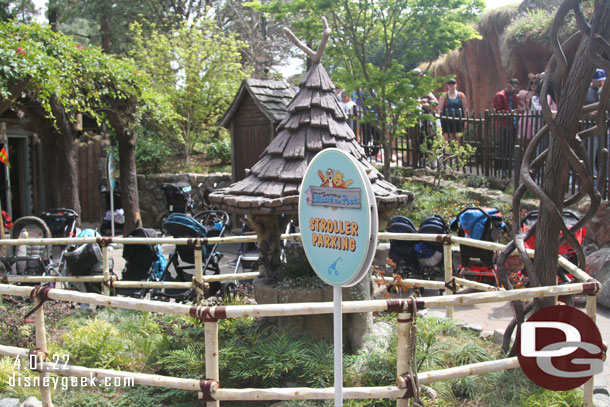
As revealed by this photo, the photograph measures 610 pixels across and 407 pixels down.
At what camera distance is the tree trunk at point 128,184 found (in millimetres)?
13086

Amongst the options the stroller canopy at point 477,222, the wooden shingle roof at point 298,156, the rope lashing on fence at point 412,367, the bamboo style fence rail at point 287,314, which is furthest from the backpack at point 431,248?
the rope lashing on fence at point 412,367

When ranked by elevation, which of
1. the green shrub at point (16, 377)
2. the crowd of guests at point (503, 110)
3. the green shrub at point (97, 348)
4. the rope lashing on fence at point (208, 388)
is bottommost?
the green shrub at point (16, 377)

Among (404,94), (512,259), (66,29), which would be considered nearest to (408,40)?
(404,94)

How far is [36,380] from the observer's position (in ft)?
13.9

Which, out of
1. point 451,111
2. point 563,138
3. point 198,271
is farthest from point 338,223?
point 451,111

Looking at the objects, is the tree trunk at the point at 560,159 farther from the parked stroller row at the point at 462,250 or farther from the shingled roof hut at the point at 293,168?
the parked stroller row at the point at 462,250

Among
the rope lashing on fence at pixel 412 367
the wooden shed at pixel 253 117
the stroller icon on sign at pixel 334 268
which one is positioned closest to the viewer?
the stroller icon on sign at pixel 334 268

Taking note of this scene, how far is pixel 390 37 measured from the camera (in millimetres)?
11859

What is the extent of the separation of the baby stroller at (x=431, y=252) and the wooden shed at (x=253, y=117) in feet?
15.9

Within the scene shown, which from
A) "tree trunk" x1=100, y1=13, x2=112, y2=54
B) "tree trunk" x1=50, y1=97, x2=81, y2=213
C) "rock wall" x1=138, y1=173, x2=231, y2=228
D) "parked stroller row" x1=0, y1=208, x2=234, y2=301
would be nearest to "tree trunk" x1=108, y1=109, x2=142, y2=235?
"tree trunk" x1=50, y1=97, x2=81, y2=213

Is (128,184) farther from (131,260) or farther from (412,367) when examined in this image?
(412,367)

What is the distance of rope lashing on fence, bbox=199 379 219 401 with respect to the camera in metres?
3.45

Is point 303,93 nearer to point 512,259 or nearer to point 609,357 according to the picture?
point 609,357

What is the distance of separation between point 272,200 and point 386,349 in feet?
4.88
